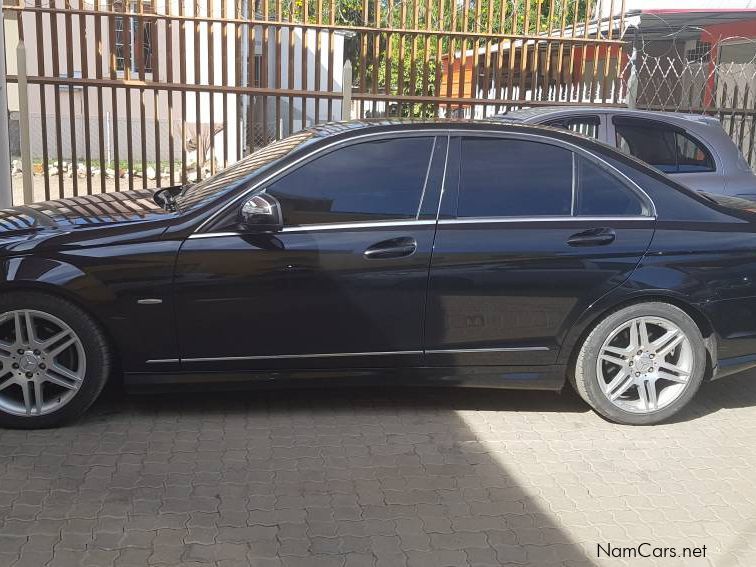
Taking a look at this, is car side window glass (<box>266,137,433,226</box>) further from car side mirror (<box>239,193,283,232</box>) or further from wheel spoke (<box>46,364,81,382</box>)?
wheel spoke (<box>46,364,81,382</box>)

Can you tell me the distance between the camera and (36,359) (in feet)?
14.3

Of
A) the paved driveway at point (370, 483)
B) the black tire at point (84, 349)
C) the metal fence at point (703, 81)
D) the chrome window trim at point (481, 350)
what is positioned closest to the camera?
the paved driveway at point (370, 483)

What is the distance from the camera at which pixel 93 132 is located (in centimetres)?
1895

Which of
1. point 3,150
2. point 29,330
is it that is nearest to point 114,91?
point 3,150

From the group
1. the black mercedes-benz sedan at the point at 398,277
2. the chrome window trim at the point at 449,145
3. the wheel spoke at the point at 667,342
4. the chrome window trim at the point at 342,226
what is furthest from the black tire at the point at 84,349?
the wheel spoke at the point at 667,342

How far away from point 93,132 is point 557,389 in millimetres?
16453

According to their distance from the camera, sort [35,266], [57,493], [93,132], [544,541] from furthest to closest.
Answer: [93,132]
[35,266]
[57,493]
[544,541]

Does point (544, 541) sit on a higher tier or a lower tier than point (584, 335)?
lower

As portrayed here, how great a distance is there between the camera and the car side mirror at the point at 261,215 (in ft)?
14.6

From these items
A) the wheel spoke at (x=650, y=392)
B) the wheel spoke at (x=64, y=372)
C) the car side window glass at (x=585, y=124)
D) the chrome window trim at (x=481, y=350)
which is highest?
the car side window glass at (x=585, y=124)

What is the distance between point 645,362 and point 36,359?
3.36 m

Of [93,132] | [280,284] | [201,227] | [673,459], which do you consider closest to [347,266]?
[280,284]

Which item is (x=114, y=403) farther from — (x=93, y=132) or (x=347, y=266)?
(x=93, y=132)

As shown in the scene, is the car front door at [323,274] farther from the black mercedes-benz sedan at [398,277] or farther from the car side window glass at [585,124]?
the car side window glass at [585,124]
